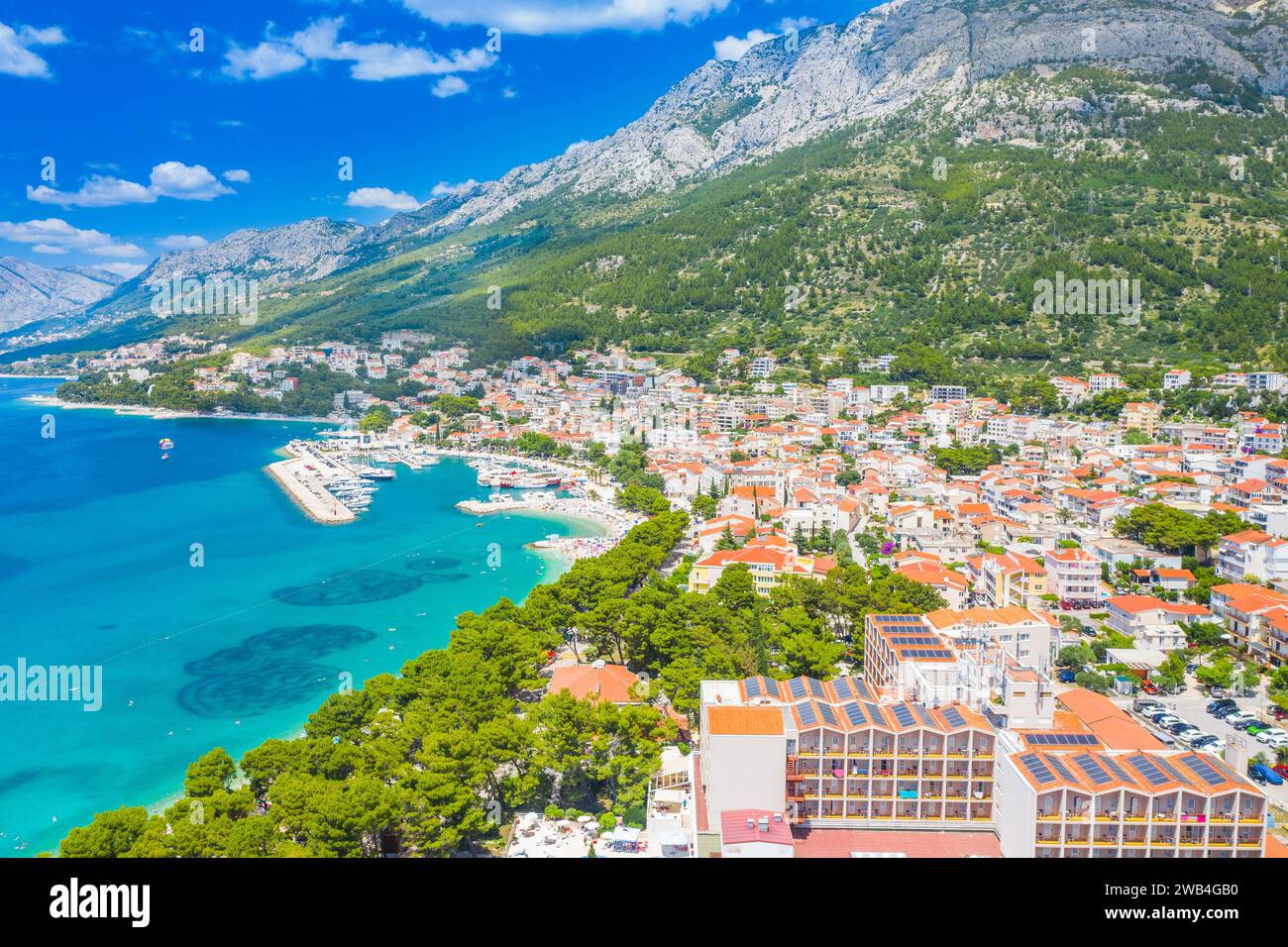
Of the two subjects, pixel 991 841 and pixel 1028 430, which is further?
pixel 1028 430

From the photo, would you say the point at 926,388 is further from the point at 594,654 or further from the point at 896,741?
the point at 896,741

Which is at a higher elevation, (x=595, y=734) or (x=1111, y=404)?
(x=1111, y=404)

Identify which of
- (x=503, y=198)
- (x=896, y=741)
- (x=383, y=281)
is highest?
(x=503, y=198)

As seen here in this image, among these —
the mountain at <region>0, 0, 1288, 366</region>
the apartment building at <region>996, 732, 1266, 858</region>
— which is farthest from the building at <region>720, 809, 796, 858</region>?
the mountain at <region>0, 0, 1288, 366</region>

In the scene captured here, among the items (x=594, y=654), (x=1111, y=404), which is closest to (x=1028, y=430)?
(x=1111, y=404)

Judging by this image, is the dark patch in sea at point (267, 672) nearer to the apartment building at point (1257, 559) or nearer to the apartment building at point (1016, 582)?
the apartment building at point (1016, 582)

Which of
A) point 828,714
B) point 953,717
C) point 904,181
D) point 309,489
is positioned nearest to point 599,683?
point 828,714
